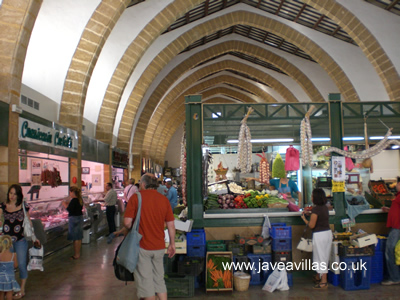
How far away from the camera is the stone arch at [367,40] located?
1016 cm

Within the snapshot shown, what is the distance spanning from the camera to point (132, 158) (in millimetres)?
17375

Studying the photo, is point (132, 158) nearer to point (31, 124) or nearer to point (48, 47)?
point (48, 47)

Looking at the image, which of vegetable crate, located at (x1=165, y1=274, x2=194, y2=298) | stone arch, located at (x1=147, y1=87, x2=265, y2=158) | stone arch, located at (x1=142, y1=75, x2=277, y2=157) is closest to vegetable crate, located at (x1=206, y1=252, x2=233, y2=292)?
vegetable crate, located at (x1=165, y1=274, x2=194, y2=298)

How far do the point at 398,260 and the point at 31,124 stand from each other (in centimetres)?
574

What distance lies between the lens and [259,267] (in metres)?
5.03

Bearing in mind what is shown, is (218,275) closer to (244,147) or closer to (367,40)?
(244,147)

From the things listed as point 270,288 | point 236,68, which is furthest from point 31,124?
point 236,68

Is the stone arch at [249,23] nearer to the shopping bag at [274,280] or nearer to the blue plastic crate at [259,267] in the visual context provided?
the blue plastic crate at [259,267]

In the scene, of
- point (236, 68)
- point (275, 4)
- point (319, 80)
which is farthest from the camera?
point (236, 68)

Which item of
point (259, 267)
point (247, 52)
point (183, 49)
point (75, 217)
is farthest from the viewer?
point (247, 52)

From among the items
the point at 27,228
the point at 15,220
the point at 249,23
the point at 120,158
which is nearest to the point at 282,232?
the point at 27,228

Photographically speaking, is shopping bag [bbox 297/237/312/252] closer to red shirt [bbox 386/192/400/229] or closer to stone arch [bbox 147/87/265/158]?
red shirt [bbox 386/192/400/229]

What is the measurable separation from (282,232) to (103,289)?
2453mm

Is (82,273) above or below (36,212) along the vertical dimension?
below
